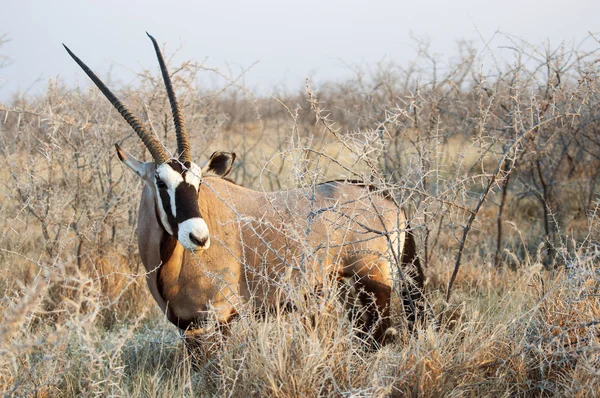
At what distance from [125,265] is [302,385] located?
3437mm

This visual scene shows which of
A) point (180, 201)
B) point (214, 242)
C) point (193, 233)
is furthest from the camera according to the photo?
point (214, 242)

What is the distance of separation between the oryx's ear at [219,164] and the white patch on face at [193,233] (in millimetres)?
700

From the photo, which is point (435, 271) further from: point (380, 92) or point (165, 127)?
point (380, 92)

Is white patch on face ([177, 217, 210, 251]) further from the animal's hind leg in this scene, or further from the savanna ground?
the animal's hind leg

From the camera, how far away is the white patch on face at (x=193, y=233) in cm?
349

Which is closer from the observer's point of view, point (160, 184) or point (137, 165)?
point (160, 184)

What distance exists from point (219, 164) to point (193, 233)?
0.98 meters

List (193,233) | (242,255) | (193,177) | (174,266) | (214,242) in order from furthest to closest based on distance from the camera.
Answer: (242,255)
(214,242)
(174,266)
(193,177)
(193,233)

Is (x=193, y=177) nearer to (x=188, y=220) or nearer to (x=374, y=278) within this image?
(x=188, y=220)

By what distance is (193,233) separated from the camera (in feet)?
11.5

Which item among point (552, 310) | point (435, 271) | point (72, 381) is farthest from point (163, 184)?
point (435, 271)

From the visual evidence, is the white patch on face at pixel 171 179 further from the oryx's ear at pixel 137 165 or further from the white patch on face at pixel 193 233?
the oryx's ear at pixel 137 165

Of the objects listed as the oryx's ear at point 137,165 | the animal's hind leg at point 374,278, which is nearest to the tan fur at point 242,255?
the animal's hind leg at point 374,278

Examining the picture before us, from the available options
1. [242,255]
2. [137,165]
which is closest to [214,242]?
[242,255]
